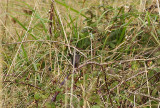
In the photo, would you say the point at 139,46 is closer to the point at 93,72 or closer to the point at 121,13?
the point at 121,13

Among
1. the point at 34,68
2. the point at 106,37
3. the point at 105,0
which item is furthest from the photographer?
the point at 105,0

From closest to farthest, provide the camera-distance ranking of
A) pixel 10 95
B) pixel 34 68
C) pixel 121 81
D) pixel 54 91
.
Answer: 1. pixel 54 91
2. pixel 121 81
3. pixel 10 95
4. pixel 34 68

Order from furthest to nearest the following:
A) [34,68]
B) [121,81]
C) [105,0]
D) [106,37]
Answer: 1. [105,0]
2. [106,37]
3. [34,68]
4. [121,81]

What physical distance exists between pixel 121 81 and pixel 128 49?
57 centimetres

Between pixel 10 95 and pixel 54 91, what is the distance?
41 cm

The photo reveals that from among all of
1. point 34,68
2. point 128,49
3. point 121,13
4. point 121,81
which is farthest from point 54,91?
point 121,13

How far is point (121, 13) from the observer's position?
229cm

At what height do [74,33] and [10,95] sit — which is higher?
[74,33]

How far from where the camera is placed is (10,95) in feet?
5.33

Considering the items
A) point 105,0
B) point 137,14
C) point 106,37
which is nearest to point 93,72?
point 106,37

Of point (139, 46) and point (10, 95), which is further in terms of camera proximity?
point (139, 46)

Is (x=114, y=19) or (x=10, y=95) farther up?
(x=114, y=19)

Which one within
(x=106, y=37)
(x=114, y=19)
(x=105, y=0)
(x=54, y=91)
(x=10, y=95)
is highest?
(x=105, y=0)

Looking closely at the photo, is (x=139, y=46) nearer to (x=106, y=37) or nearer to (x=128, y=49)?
(x=128, y=49)
